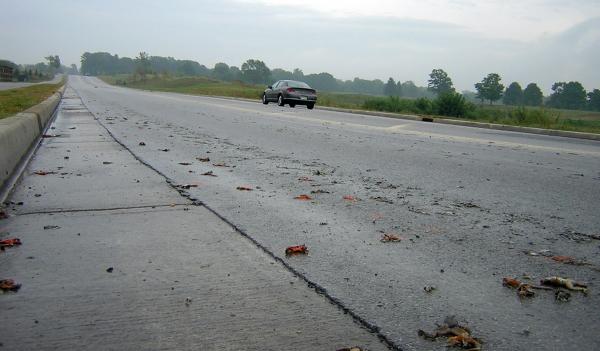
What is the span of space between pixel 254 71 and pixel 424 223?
17866 centimetres

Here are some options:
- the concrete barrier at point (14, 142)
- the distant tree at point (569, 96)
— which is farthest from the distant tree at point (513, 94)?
the concrete barrier at point (14, 142)

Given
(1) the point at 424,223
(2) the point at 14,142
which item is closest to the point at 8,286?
(1) the point at 424,223

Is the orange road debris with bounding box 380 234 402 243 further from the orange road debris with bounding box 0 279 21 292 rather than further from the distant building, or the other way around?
the distant building

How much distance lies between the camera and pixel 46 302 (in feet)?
8.11

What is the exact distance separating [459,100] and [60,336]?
89.2 feet

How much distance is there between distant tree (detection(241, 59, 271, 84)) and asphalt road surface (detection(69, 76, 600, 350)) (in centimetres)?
17391

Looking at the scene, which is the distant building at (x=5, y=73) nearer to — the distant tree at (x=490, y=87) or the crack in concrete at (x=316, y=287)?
the crack in concrete at (x=316, y=287)

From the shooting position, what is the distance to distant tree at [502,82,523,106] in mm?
126438

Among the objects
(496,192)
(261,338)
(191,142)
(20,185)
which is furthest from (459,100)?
(261,338)

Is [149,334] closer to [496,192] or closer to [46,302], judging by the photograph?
[46,302]

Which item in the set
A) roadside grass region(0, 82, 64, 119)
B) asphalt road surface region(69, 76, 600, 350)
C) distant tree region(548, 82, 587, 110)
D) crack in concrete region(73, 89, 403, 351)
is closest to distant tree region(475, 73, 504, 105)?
distant tree region(548, 82, 587, 110)

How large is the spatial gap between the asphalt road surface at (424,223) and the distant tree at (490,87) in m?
106

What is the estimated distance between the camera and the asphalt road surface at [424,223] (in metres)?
2.44

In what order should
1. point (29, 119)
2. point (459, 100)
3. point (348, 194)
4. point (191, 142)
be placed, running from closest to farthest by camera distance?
point (348, 194)
point (29, 119)
point (191, 142)
point (459, 100)
